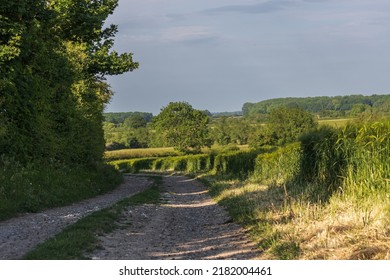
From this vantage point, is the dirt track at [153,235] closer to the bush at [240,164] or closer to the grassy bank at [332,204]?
the grassy bank at [332,204]

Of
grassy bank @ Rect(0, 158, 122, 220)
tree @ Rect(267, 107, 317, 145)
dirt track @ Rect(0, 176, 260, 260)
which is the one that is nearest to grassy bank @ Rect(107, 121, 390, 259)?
dirt track @ Rect(0, 176, 260, 260)

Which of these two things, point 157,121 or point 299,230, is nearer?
point 299,230

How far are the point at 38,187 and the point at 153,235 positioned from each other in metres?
7.91

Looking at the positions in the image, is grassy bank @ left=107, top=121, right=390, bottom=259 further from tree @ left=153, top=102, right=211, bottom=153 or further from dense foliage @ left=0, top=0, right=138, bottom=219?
tree @ left=153, top=102, right=211, bottom=153

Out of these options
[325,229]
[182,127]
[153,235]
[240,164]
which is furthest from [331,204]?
[182,127]

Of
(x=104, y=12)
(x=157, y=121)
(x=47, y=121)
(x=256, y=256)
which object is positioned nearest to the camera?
(x=256, y=256)

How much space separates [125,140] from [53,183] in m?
119

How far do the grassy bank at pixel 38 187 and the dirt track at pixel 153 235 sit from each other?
595 mm

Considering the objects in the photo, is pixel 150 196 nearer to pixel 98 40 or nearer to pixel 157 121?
pixel 98 40

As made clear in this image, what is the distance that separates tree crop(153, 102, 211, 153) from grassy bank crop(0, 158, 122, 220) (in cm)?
8457

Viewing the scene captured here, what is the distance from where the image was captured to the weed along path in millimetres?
9898

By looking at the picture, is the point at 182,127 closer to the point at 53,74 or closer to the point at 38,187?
the point at 53,74
